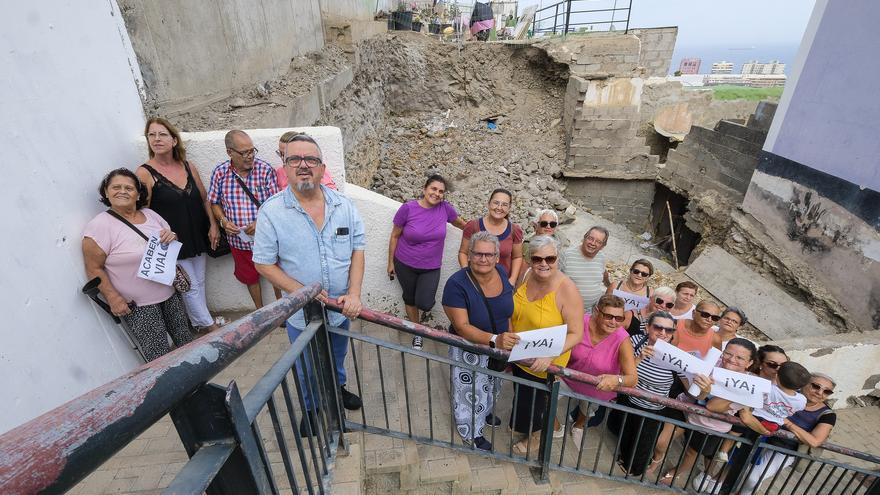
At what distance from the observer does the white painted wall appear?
212cm

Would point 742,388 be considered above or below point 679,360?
below

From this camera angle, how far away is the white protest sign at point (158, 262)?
8.72 ft

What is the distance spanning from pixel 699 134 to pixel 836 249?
454 cm

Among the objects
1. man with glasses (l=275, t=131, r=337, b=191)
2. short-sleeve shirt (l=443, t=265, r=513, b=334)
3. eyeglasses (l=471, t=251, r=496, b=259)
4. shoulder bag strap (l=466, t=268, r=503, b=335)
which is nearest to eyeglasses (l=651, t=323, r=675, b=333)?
short-sleeve shirt (l=443, t=265, r=513, b=334)

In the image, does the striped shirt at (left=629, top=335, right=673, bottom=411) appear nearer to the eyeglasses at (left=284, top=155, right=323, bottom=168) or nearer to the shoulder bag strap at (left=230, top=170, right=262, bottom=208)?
the eyeglasses at (left=284, top=155, right=323, bottom=168)

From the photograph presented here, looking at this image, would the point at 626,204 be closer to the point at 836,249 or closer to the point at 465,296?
the point at 836,249

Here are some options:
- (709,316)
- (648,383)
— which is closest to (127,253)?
(648,383)

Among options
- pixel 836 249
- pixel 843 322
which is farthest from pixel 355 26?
pixel 843 322

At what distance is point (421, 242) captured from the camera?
139 inches

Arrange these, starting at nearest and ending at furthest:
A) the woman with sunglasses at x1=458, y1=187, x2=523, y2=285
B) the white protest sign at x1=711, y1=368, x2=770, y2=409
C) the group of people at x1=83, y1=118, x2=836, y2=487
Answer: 1. the group of people at x1=83, y1=118, x2=836, y2=487
2. the white protest sign at x1=711, y1=368, x2=770, y2=409
3. the woman with sunglasses at x1=458, y1=187, x2=523, y2=285

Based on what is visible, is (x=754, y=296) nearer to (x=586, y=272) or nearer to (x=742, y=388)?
(x=586, y=272)

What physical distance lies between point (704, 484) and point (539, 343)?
2453 mm

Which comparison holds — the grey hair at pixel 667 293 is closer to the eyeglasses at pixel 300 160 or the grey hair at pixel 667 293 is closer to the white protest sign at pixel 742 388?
the white protest sign at pixel 742 388

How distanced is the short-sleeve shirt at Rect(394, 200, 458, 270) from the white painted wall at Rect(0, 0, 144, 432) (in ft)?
7.28
